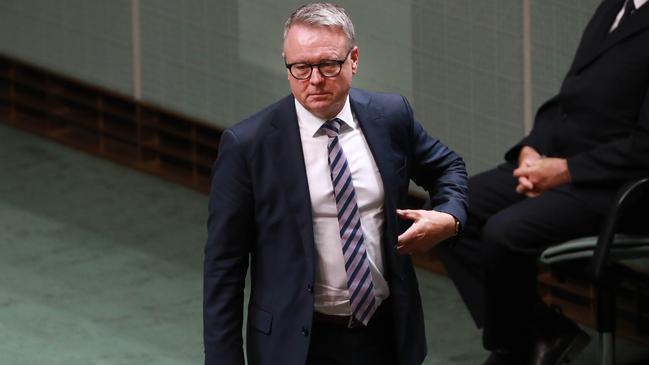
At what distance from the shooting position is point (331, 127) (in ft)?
12.7

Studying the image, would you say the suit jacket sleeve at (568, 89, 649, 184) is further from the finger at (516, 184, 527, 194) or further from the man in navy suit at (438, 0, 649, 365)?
the finger at (516, 184, 527, 194)

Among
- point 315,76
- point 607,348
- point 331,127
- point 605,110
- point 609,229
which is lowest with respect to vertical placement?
point 607,348

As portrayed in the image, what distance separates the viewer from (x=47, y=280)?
21.1 feet

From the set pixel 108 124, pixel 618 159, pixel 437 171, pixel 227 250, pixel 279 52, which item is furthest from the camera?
pixel 108 124

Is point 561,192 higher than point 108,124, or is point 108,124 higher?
point 561,192

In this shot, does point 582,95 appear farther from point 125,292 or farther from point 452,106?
point 125,292

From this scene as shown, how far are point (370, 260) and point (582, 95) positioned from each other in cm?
166

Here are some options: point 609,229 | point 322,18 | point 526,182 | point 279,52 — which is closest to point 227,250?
point 322,18

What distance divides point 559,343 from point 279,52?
2.12 meters

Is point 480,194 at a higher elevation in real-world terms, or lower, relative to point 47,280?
higher

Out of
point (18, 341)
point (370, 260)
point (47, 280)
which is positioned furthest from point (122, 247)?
point (370, 260)

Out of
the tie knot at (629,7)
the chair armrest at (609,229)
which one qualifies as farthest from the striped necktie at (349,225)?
the tie knot at (629,7)

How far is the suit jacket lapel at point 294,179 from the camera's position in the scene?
379cm

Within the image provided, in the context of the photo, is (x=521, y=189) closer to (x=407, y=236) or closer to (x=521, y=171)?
(x=521, y=171)
